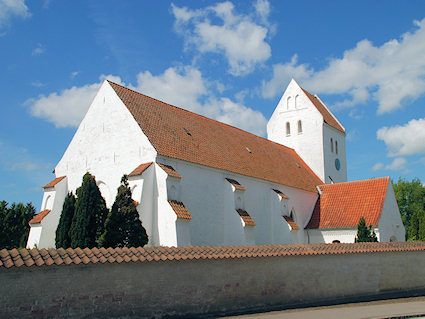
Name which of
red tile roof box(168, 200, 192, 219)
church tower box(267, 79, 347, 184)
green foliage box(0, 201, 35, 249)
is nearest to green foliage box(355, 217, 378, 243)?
red tile roof box(168, 200, 192, 219)

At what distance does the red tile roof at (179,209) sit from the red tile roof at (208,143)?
2392 mm

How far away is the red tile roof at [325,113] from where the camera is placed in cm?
3452

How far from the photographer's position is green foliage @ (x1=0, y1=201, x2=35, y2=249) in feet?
105

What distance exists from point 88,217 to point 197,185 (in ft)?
20.2

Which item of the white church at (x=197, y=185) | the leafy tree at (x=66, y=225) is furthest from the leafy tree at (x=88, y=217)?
the white church at (x=197, y=185)

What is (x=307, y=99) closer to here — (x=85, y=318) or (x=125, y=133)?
(x=125, y=133)

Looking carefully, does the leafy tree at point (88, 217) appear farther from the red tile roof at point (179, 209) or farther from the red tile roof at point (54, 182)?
the red tile roof at point (54, 182)

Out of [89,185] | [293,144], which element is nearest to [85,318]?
[89,185]

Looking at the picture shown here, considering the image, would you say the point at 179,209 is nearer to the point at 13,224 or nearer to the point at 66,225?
the point at 66,225

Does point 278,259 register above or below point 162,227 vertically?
below

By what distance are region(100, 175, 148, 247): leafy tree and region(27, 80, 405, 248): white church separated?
2053 mm

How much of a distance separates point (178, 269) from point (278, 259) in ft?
13.0

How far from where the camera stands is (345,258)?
15148 mm

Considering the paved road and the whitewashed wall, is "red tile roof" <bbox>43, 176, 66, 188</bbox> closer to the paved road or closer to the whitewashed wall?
the whitewashed wall
